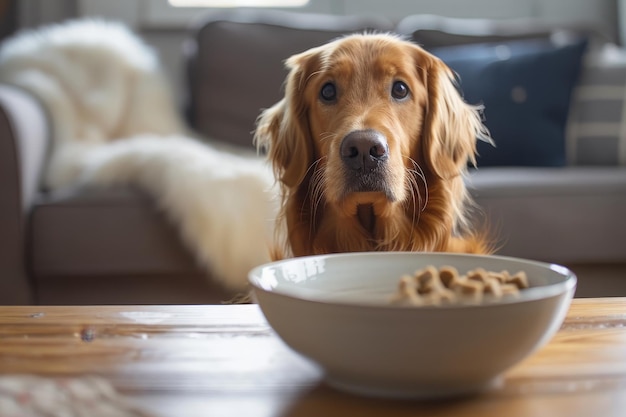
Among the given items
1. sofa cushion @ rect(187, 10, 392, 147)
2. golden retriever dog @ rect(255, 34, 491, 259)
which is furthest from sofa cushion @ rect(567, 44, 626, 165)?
golden retriever dog @ rect(255, 34, 491, 259)

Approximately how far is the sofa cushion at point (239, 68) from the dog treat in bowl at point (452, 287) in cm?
181

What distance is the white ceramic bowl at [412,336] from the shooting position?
52cm

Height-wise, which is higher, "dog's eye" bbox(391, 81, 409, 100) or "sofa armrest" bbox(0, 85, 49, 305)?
"dog's eye" bbox(391, 81, 409, 100)

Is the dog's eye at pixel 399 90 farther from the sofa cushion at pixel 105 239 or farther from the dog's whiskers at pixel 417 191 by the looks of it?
the sofa cushion at pixel 105 239

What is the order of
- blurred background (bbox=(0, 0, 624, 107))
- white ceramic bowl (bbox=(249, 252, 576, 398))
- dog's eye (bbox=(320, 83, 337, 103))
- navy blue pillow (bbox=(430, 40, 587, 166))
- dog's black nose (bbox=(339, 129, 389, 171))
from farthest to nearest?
blurred background (bbox=(0, 0, 624, 107))
navy blue pillow (bbox=(430, 40, 587, 166))
dog's eye (bbox=(320, 83, 337, 103))
dog's black nose (bbox=(339, 129, 389, 171))
white ceramic bowl (bbox=(249, 252, 576, 398))

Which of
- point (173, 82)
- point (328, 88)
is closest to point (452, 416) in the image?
point (328, 88)

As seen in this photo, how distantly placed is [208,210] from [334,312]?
4.58ft

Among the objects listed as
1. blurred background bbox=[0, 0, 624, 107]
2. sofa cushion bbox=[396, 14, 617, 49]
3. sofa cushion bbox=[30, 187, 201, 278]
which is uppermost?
blurred background bbox=[0, 0, 624, 107]

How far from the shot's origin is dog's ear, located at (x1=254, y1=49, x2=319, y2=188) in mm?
1339

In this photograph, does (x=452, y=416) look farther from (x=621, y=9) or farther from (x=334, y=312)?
(x=621, y=9)

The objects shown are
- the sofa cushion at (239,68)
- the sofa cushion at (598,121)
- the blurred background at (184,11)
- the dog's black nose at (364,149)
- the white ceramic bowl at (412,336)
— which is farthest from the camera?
the blurred background at (184,11)

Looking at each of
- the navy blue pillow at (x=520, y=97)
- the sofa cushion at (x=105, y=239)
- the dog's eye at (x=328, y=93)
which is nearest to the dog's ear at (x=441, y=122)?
the dog's eye at (x=328, y=93)

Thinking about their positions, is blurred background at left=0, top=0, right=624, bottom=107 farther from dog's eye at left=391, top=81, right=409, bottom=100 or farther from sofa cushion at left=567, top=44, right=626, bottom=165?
dog's eye at left=391, top=81, right=409, bottom=100

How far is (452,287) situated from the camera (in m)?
0.59
